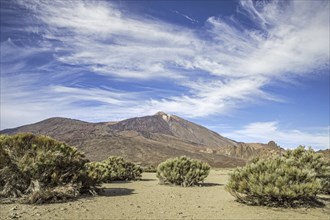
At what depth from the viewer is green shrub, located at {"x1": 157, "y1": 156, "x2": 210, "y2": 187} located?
57.4 feet

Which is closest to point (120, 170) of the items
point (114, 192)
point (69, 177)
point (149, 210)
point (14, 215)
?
point (114, 192)

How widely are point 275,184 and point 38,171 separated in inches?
270

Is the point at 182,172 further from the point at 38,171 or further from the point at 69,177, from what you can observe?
the point at 38,171

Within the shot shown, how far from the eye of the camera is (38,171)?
36.4 feet

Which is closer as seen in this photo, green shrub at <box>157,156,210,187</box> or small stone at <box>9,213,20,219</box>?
small stone at <box>9,213,20,219</box>

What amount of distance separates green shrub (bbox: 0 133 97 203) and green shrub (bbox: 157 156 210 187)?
6.23 meters

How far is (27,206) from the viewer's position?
→ 9625 millimetres

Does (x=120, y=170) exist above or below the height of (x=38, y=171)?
above

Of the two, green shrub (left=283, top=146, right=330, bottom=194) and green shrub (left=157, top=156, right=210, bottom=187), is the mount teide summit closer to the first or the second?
green shrub (left=283, top=146, right=330, bottom=194)

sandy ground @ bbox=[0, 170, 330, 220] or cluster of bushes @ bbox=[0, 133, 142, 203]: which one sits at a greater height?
cluster of bushes @ bbox=[0, 133, 142, 203]

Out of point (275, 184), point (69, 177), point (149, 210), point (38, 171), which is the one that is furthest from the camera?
point (69, 177)

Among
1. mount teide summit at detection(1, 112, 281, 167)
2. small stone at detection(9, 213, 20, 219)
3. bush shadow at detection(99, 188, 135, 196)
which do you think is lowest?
small stone at detection(9, 213, 20, 219)

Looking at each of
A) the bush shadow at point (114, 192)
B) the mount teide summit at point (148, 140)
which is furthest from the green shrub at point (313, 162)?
the bush shadow at point (114, 192)

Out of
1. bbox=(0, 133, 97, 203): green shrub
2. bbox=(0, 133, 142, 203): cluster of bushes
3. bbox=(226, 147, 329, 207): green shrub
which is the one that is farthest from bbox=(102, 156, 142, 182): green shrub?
bbox=(226, 147, 329, 207): green shrub
